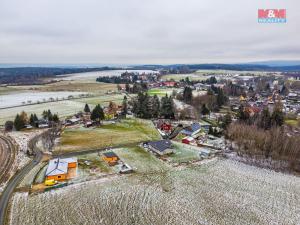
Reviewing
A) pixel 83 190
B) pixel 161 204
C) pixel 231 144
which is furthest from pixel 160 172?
pixel 231 144

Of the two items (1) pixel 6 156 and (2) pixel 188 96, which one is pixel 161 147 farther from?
(2) pixel 188 96

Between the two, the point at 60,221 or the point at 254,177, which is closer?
the point at 60,221

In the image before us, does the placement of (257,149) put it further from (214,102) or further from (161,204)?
(214,102)

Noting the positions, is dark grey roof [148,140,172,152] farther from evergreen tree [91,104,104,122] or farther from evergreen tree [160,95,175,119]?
evergreen tree [160,95,175,119]

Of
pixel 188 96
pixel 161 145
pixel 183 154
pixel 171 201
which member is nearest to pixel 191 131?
pixel 183 154

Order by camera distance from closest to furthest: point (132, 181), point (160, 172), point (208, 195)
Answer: point (208, 195), point (132, 181), point (160, 172)

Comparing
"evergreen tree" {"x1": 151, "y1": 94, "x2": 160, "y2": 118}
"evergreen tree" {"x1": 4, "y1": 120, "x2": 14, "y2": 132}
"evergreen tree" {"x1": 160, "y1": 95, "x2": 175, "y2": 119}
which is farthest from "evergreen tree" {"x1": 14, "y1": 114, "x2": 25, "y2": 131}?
"evergreen tree" {"x1": 160, "y1": 95, "x2": 175, "y2": 119}
